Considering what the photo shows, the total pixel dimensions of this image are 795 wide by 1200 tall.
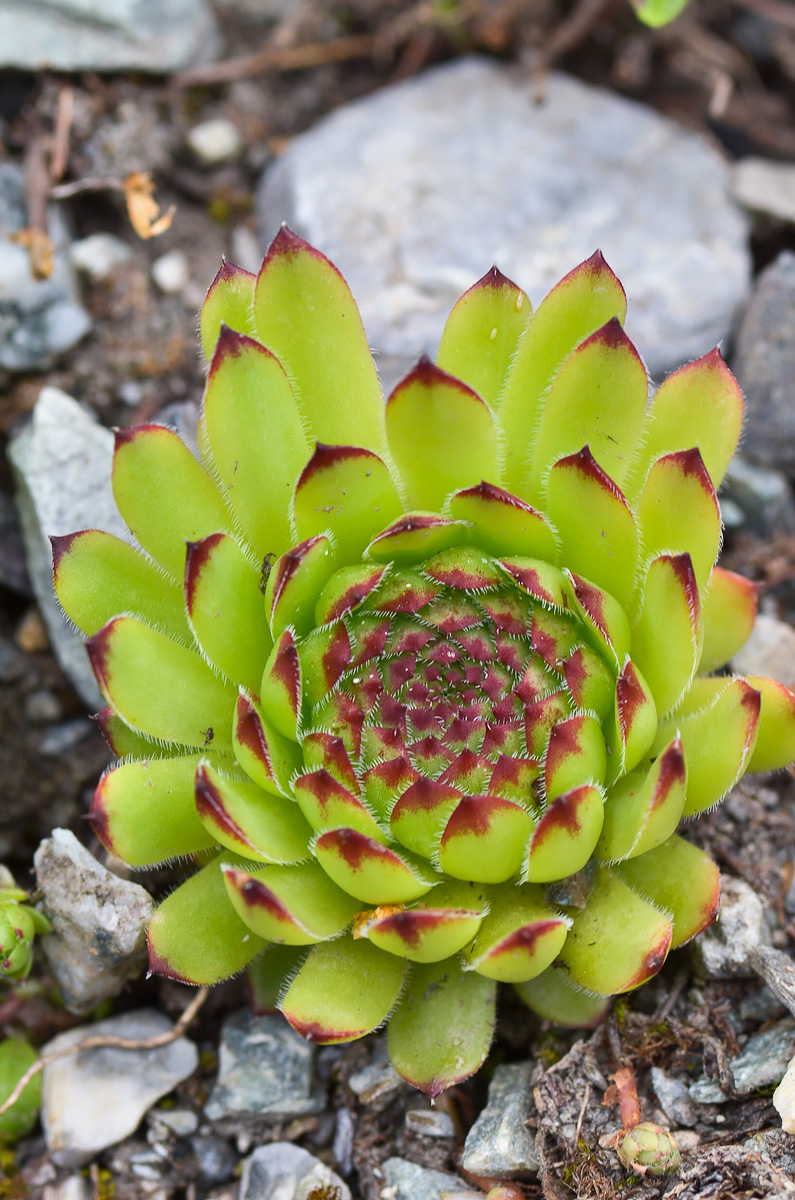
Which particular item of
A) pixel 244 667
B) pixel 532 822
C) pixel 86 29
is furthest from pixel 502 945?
pixel 86 29

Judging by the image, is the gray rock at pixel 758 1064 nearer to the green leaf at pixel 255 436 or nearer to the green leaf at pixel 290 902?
the green leaf at pixel 290 902

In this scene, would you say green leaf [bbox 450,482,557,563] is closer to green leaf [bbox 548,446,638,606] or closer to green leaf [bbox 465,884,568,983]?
green leaf [bbox 548,446,638,606]

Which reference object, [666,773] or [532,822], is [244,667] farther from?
[666,773]

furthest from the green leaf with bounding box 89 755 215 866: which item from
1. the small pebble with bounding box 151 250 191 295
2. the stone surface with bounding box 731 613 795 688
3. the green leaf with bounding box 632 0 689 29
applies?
the green leaf with bounding box 632 0 689 29

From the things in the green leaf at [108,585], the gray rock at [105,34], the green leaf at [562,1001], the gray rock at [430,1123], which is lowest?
the gray rock at [430,1123]

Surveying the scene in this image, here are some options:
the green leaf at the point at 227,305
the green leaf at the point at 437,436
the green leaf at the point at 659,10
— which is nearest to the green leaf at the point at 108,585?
the green leaf at the point at 227,305

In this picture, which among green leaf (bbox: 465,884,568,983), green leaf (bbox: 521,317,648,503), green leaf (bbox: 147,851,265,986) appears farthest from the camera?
green leaf (bbox: 521,317,648,503)
